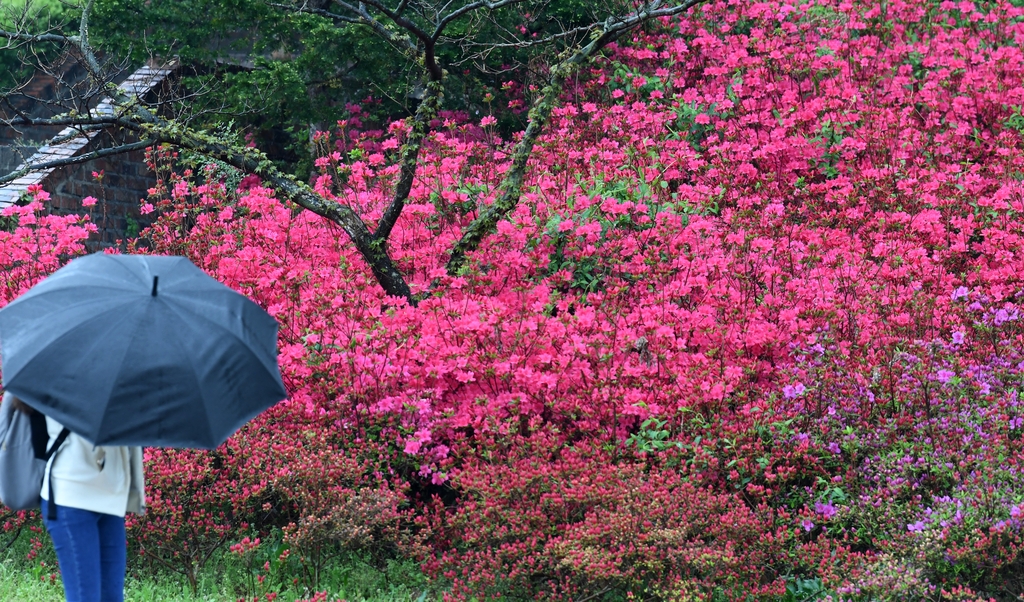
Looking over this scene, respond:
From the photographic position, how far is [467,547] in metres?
4.48

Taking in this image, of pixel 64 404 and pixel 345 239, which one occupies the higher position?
pixel 345 239

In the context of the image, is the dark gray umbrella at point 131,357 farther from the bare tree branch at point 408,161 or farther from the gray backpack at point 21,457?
the bare tree branch at point 408,161

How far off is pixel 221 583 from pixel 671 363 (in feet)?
7.86

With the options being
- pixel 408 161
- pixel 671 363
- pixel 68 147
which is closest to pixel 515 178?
pixel 408 161

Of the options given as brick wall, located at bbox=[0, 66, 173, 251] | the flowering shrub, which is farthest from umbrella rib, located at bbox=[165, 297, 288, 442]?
brick wall, located at bbox=[0, 66, 173, 251]

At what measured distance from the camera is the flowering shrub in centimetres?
404

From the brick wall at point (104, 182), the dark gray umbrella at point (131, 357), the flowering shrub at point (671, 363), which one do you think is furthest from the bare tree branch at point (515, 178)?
the brick wall at point (104, 182)

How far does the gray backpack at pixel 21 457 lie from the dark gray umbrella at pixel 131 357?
0.90 feet

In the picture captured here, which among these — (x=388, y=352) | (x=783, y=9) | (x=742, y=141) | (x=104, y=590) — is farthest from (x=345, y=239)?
(x=783, y=9)

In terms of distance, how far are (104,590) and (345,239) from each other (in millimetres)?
4022

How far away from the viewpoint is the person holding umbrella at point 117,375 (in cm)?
259

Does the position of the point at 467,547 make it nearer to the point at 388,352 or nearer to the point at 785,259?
the point at 388,352

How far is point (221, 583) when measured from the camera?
4.32 meters

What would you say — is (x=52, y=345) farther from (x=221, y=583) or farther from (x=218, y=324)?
(x=221, y=583)
